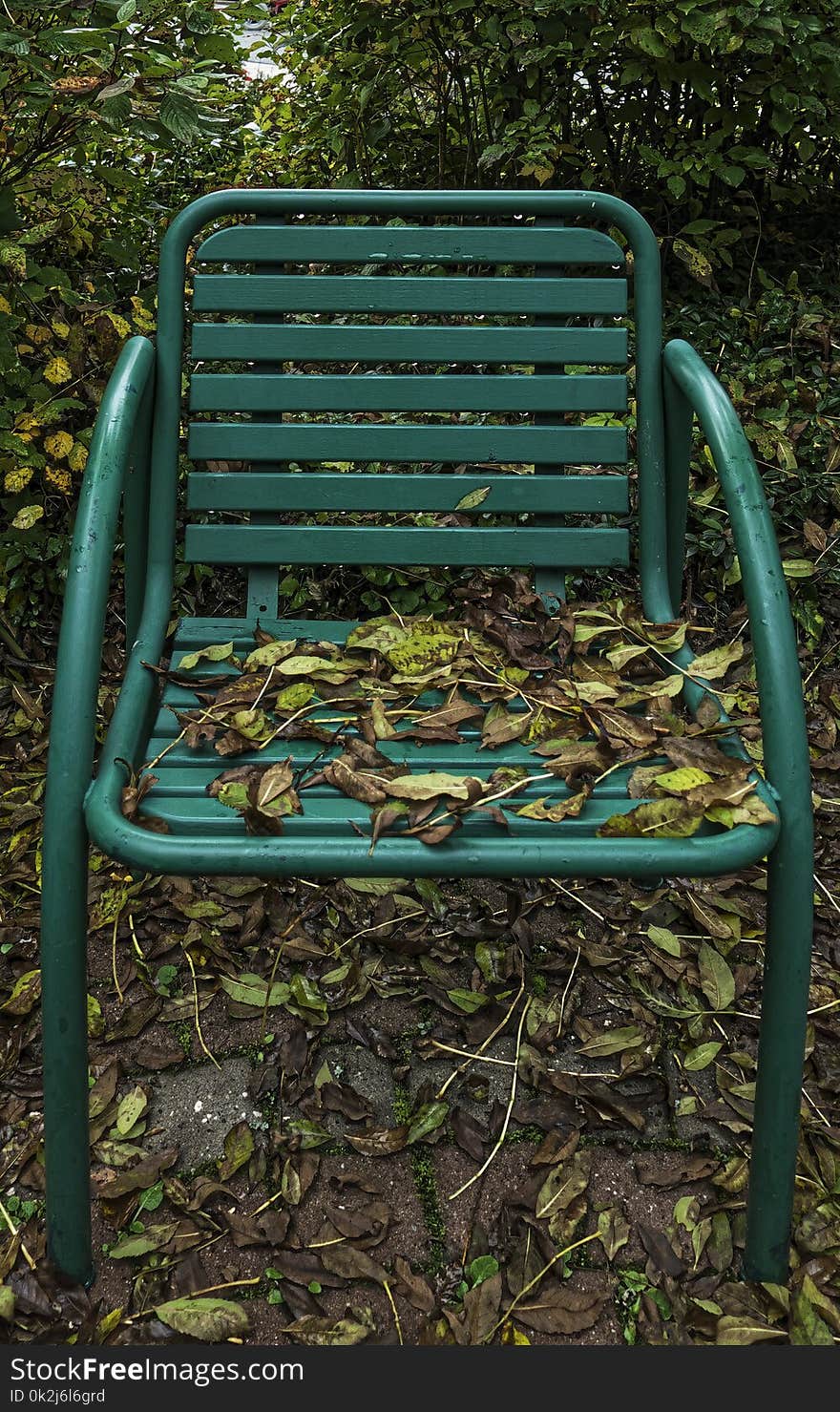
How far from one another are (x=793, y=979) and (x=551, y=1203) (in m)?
0.50

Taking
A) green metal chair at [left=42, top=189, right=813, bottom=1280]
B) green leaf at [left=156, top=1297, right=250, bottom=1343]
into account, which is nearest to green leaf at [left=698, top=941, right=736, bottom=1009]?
green metal chair at [left=42, top=189, right=813, bottom=1280]

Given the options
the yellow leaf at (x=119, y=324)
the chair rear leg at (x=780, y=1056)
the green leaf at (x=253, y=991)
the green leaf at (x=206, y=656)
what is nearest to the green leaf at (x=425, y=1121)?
the green leaf at (x=253, y=991)

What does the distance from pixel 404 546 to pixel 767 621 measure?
0.66 meters

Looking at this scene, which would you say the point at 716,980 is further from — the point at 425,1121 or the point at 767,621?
the point at 767,621

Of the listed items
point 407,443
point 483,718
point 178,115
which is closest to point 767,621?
point 483,718

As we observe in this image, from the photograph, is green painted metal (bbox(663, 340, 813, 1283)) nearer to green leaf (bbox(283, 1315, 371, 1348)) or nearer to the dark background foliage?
green leaf (bbox(283, 1315, 371, 1348))

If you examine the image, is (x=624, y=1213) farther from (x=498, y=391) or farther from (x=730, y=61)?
(x=730, y=61)

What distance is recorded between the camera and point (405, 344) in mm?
1705

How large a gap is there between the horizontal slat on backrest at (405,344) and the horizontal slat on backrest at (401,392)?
0.10 ft

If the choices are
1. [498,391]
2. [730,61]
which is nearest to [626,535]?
[498,391]

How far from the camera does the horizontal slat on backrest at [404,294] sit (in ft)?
5.54

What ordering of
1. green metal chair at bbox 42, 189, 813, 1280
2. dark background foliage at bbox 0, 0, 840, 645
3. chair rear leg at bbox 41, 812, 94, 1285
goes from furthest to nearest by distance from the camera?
dark background foliage at bbox 0, 0, 840, 645 < green metal chair at bbox 42, 189, 813, 1280 < chair rear leg at bbox 41, 812, 94, 1285

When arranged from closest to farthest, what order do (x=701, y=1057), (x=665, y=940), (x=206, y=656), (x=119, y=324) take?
(x=206, y=656) < (x=701, y=1057) < (x=665, y=940) < (x=119, y=324)

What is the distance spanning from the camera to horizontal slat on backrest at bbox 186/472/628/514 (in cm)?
171
